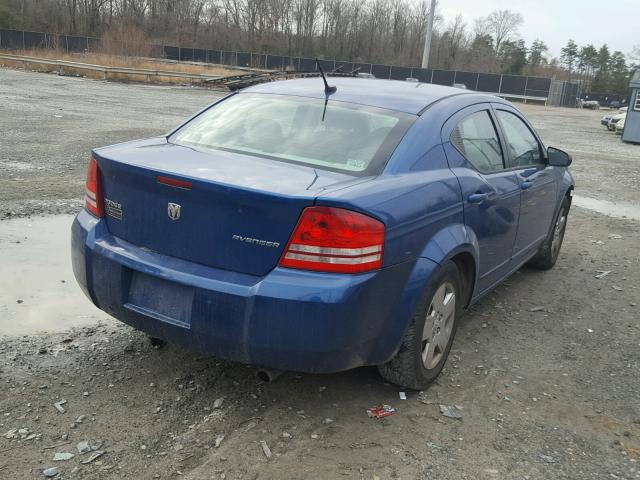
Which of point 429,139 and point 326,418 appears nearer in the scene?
point 326,418

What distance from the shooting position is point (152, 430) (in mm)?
2943

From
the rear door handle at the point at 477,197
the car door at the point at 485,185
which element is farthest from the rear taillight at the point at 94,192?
the rear door handle at the point at 477,197

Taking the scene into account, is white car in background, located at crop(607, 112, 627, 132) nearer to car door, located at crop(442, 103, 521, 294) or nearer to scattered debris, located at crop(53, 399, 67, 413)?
car door, located at crop(442, 103, 521, 294)

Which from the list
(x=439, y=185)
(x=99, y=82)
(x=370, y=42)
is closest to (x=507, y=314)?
(x=439, y=185)

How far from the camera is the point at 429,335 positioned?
3402 mm

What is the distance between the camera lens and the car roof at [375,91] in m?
3.78

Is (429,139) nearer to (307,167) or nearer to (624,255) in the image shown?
(307,167)

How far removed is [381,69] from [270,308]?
5897 cm

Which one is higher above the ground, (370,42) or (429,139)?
(370,42)

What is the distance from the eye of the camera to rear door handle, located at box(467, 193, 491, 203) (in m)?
3.66

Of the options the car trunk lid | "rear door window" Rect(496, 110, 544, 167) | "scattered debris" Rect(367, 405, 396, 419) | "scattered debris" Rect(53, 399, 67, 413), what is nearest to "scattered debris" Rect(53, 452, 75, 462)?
"scattered debris" Rect(53, 399, 67, 413)

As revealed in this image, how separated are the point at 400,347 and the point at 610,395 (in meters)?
1.45

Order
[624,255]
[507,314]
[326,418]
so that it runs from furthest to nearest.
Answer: [624,255], [507,314], [326,418]

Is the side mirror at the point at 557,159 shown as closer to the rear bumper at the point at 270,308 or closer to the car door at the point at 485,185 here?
the car door at the point at 485,185
